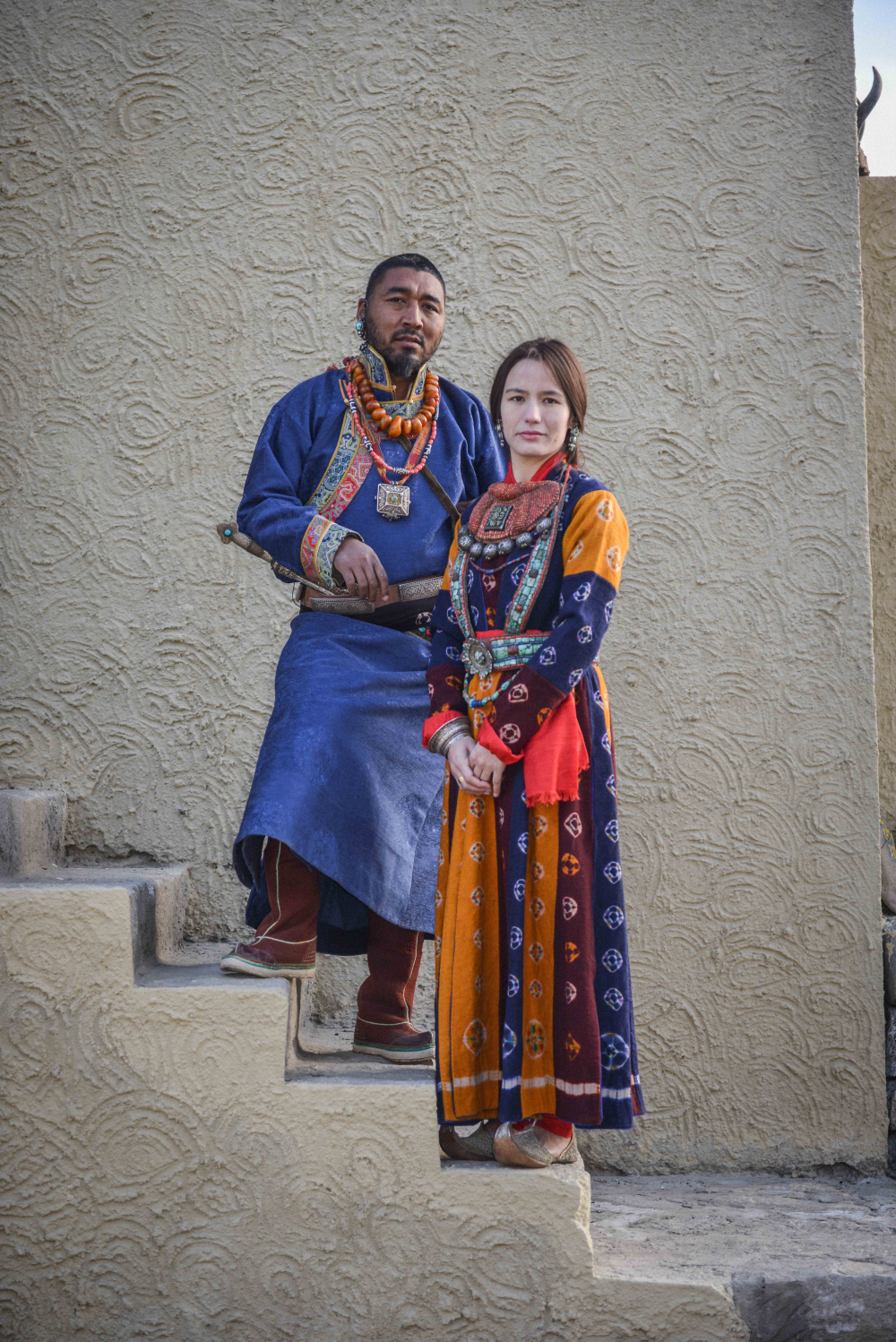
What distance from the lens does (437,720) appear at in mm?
2221

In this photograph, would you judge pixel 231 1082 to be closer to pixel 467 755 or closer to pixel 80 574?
pixel 467 755

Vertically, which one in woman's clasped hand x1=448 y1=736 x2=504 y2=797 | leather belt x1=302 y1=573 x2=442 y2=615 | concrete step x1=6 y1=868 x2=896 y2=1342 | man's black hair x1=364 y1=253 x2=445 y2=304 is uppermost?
man's black hair x1=364 y1=253 x2=445 y2=304

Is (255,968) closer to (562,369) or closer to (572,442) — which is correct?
(572,442)

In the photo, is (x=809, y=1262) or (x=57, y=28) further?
(x=57, y=28)

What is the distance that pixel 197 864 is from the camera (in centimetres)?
325

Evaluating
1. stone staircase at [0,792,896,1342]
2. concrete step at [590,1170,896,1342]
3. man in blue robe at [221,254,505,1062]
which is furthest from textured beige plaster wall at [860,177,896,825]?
stone staircase at [0,792,896,1342]

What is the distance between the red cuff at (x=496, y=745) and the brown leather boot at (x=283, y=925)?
55 cm

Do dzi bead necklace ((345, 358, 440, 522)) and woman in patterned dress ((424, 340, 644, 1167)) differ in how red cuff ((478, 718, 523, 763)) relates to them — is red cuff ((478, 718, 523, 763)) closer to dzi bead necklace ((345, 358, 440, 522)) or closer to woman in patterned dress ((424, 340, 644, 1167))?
woman in patterned dress ((424, 340, 644, 1167))

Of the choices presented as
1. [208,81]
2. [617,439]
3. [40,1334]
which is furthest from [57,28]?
[40,1334]

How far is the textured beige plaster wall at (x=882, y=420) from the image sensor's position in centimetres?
369

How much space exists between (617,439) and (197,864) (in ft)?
6.03

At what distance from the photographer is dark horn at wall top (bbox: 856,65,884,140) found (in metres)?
3.80

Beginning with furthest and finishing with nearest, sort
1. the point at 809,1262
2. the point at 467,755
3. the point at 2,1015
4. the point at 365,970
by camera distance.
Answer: the point at 365,970 < the point at 809,1262 < the point at 2,1015 < the point at 467,755

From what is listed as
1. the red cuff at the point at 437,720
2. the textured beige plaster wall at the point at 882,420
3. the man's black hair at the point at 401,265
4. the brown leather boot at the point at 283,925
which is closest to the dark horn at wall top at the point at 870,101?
the textured beige plaster wall at the point at 882,420
